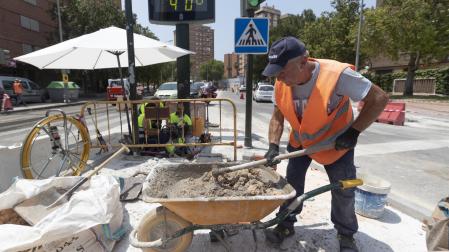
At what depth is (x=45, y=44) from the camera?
115 ft

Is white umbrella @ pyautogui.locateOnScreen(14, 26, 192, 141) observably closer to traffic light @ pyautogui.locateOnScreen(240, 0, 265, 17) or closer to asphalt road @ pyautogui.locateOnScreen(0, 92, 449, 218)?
traffic light @ pyautogui.locateOnScreen(240, 0, 265, 17)

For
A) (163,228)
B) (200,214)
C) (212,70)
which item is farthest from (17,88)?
(212,70)

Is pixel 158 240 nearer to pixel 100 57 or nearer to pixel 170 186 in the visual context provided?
pixel 170 186

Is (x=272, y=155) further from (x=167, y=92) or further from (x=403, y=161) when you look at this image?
(x=167, y=92)

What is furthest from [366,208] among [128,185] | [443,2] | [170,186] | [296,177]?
[443,2]

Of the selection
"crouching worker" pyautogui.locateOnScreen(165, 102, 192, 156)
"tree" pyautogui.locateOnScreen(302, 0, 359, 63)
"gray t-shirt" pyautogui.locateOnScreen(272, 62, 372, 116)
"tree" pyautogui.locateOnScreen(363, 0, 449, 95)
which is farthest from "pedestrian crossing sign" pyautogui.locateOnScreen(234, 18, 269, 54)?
"tree" pyautogui.locateOnScreen(302, 0, 359, 63)

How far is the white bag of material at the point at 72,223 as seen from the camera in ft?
7.50

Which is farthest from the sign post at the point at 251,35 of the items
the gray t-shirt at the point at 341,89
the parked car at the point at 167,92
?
the parked car at the point at 167,92

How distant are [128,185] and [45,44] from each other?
37.5 m

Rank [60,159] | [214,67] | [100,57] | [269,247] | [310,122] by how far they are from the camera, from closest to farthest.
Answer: [310,122]
[269,247]
[60,159]
[100,57]
[214,67]

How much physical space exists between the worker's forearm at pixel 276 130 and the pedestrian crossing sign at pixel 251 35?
3.15 metres

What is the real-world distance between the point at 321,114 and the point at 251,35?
374 centimetres

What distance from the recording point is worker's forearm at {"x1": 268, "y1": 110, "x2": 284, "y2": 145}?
2.84 m

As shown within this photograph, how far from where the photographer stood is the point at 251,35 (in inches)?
229
